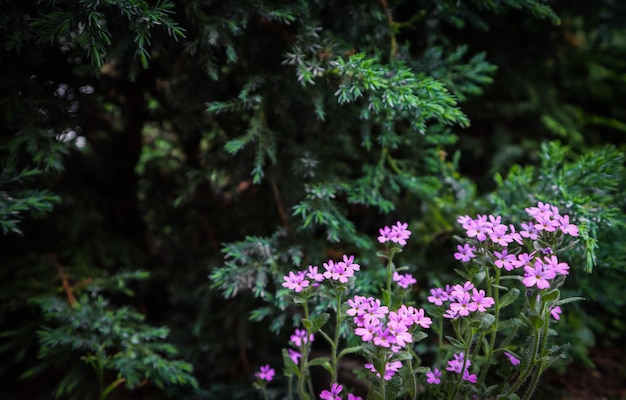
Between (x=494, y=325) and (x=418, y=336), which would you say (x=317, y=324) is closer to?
(x=418, y=336)

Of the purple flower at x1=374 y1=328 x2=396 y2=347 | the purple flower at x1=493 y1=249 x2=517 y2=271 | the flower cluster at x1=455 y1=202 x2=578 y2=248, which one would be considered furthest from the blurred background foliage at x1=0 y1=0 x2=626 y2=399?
the purple flower at x1=374 y1=328 x2=396 y2=347

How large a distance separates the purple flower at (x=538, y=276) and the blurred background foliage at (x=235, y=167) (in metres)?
0.37

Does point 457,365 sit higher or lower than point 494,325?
lower

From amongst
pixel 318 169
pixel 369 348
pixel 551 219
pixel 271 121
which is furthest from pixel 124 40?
pixel 551 219

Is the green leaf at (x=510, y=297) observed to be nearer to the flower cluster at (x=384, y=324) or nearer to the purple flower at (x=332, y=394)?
the flower cluster at (x=384, y=324)

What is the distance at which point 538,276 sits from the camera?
3.51ft

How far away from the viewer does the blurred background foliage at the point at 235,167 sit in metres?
1.57

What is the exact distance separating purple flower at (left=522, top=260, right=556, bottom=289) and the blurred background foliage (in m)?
0.37

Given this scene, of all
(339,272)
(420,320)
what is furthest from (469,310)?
(339,272)

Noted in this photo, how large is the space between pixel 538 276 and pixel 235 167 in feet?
3.76

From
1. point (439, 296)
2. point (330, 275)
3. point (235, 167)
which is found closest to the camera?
point (330, 275)

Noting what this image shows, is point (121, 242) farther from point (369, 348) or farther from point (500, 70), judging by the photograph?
point (500, 70)

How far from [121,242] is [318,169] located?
3.33ft

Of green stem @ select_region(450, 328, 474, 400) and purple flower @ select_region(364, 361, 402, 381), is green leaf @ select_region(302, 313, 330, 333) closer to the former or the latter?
purple flower @ select_region(364, 361, 402, 381)
